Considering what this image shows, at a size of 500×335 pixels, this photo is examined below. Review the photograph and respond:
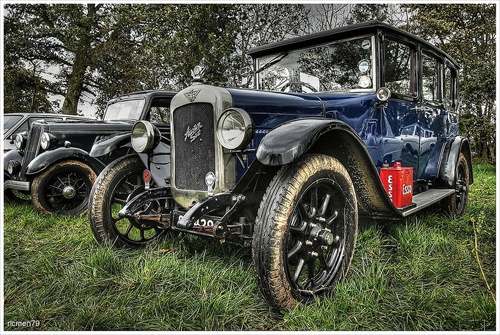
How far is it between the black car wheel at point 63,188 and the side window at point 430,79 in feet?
13.1

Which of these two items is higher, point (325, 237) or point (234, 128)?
point (234, 128)

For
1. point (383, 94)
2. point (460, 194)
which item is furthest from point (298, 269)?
point (460, 194)

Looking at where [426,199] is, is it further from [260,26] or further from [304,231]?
[260,26]

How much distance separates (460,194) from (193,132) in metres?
3.53

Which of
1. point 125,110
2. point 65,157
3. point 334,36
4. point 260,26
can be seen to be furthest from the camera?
point 260,26

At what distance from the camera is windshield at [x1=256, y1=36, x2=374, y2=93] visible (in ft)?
10.8

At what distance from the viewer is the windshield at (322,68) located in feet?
10.8

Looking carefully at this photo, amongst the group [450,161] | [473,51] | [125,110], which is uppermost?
[473,51]

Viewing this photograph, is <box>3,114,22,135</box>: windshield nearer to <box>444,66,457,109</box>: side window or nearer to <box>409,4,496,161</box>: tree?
<box>444,66,457,109</box>: side window

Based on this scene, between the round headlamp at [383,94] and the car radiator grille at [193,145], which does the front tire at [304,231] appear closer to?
the car radiator grille at [193,145]

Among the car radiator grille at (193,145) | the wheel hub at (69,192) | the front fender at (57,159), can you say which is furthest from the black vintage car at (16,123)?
the car radiator grille at (193,145)

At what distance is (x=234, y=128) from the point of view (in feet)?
7.77

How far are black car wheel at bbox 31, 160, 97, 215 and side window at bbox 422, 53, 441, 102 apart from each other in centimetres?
400

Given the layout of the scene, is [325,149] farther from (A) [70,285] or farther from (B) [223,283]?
(A) [70,285]
